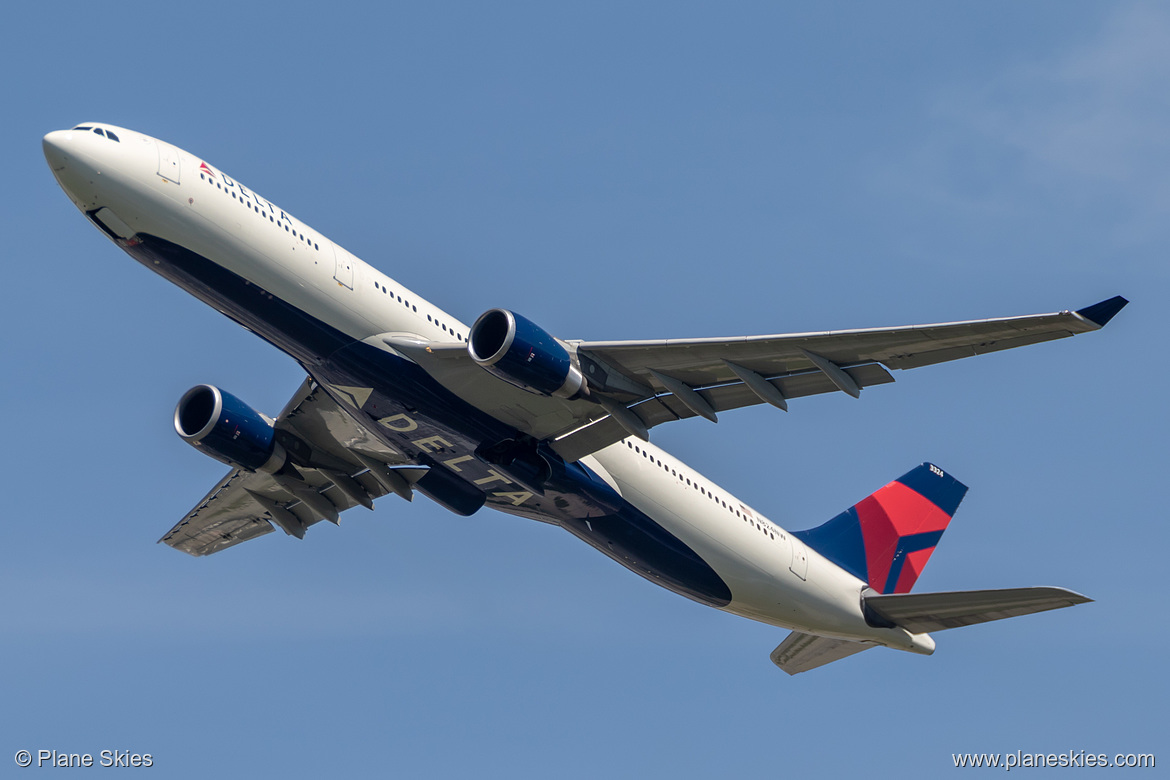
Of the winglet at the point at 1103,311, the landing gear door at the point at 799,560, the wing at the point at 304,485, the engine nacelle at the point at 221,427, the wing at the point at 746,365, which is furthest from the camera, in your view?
the landing gear door at the point at 799,560

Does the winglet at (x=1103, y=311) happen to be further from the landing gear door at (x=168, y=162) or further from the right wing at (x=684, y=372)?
the landing gear door at (x=168, y=162)

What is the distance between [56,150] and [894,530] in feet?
81.6

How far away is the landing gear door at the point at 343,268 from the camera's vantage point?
93.0ft

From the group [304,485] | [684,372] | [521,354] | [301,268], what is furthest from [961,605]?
[301,268]

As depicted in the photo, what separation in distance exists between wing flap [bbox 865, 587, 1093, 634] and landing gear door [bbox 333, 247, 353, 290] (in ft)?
53.4

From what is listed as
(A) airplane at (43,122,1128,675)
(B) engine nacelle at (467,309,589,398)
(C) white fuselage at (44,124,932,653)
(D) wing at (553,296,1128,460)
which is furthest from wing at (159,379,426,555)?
(B) engine nacelle at (467,309,589,398)

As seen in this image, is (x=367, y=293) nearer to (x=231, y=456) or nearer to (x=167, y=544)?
(x=231, y=456)

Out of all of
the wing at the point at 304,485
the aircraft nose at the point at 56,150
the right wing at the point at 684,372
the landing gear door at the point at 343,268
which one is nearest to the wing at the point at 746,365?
the right wing at the point at 684,372

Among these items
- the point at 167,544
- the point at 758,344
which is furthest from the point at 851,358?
the point at 167,544

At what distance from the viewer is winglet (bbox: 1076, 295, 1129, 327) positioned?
21156mm

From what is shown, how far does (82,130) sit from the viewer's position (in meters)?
26.8

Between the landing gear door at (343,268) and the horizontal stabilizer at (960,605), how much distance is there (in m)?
16.3

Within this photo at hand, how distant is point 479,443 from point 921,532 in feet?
51.8

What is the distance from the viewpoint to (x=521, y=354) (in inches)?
1064
